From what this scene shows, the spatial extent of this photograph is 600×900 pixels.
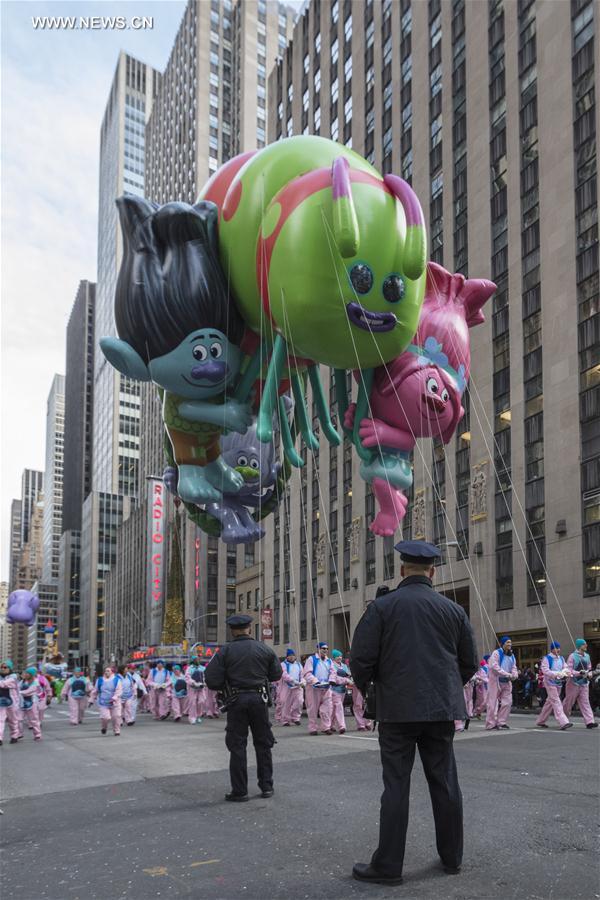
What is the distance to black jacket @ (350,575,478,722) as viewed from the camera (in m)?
4.75

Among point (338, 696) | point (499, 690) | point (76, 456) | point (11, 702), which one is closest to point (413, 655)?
point (499, 690)

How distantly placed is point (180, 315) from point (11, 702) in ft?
38.0

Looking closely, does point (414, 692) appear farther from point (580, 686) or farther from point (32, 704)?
point (32, 704)

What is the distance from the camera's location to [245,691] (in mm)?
7758

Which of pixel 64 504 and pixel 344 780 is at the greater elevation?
pixel 64 504

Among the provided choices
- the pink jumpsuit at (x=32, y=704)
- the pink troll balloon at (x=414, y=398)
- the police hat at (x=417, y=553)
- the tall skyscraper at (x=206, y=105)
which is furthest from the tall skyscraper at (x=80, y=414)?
the police hat at (x=417, y=553)

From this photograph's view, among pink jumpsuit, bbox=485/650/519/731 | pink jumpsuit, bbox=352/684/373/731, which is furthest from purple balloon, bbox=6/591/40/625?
pink jumpsuit, bbox=485/650/519/731

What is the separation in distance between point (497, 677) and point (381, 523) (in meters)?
7.78

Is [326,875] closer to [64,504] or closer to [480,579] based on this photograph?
[480,579]

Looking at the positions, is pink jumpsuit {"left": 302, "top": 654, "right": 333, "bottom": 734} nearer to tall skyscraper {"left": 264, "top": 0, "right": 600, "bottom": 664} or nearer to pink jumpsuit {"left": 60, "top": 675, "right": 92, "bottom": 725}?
tall skyscraper {"left": 264, "top": 0, "right": 600, "bottom": 664}

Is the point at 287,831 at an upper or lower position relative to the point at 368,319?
lower

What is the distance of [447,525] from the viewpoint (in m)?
37.0

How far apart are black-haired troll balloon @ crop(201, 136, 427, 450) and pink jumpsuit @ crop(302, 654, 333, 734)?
8991 mm

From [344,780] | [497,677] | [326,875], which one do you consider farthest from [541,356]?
[326,875]
